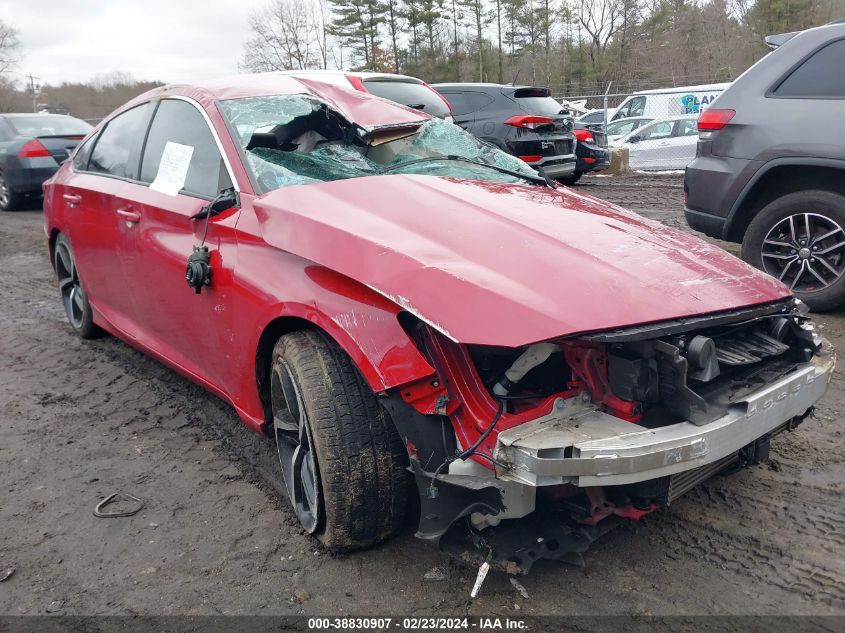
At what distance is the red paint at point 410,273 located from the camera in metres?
1.99

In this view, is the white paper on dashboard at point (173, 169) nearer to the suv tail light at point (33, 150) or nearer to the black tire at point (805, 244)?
the black tire at point (805, 244)

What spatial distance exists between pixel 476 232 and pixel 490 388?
22.3 inches

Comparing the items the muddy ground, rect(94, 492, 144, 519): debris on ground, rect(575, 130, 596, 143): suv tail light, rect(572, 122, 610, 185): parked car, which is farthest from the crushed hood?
rect(575, 130, 596, 143): suv tail light

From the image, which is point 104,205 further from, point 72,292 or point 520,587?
point 520,587

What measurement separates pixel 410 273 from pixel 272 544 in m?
1.22

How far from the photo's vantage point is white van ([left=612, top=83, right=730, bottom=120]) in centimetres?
1599

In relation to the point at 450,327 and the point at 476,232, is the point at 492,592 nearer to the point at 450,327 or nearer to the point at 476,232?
the point at 450,327

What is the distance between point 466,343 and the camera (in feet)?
6.15

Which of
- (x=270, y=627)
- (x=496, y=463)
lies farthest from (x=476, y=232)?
(x=270, y=627)

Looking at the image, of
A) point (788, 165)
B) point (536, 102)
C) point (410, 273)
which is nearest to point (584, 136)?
point (536, 102)

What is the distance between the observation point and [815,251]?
4543 mm

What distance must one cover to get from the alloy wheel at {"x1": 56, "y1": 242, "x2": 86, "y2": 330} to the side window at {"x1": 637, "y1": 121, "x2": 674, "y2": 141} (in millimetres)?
11738

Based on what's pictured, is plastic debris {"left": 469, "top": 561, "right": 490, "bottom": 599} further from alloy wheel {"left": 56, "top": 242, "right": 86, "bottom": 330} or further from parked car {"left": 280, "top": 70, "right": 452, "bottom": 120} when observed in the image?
parked car {"left": 280, "top": 70, "right": 452, "bottom": 120}

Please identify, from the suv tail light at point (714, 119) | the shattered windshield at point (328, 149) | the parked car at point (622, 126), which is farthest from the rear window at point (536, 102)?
the shattered windshield at point (328, 149)
